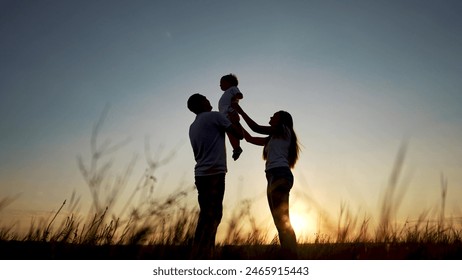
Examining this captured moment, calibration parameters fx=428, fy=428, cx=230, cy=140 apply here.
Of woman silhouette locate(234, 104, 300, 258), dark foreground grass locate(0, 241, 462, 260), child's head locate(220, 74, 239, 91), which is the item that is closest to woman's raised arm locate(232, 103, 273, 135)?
woman silhouette locate(234, 104, 300, 258)

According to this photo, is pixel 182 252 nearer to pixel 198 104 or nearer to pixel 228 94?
pixel 198 104

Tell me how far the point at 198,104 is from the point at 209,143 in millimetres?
548

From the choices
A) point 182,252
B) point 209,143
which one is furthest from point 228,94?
point 182,252

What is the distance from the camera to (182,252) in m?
3.20

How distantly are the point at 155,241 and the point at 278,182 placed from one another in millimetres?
1877

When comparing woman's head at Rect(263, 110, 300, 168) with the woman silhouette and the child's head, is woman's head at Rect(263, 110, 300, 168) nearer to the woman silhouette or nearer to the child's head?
the woman silhouette

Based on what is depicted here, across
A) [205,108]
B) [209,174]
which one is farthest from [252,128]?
[209,174]

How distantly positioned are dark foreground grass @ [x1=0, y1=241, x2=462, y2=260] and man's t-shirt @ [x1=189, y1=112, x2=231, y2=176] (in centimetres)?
98

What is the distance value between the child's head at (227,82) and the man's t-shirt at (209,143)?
227 cm

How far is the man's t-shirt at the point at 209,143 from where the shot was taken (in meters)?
4.30

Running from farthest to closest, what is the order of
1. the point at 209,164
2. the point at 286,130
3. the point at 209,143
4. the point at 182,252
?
the point at 286,130, the point at 209,143, the point at 209,164, the point at 182,252
